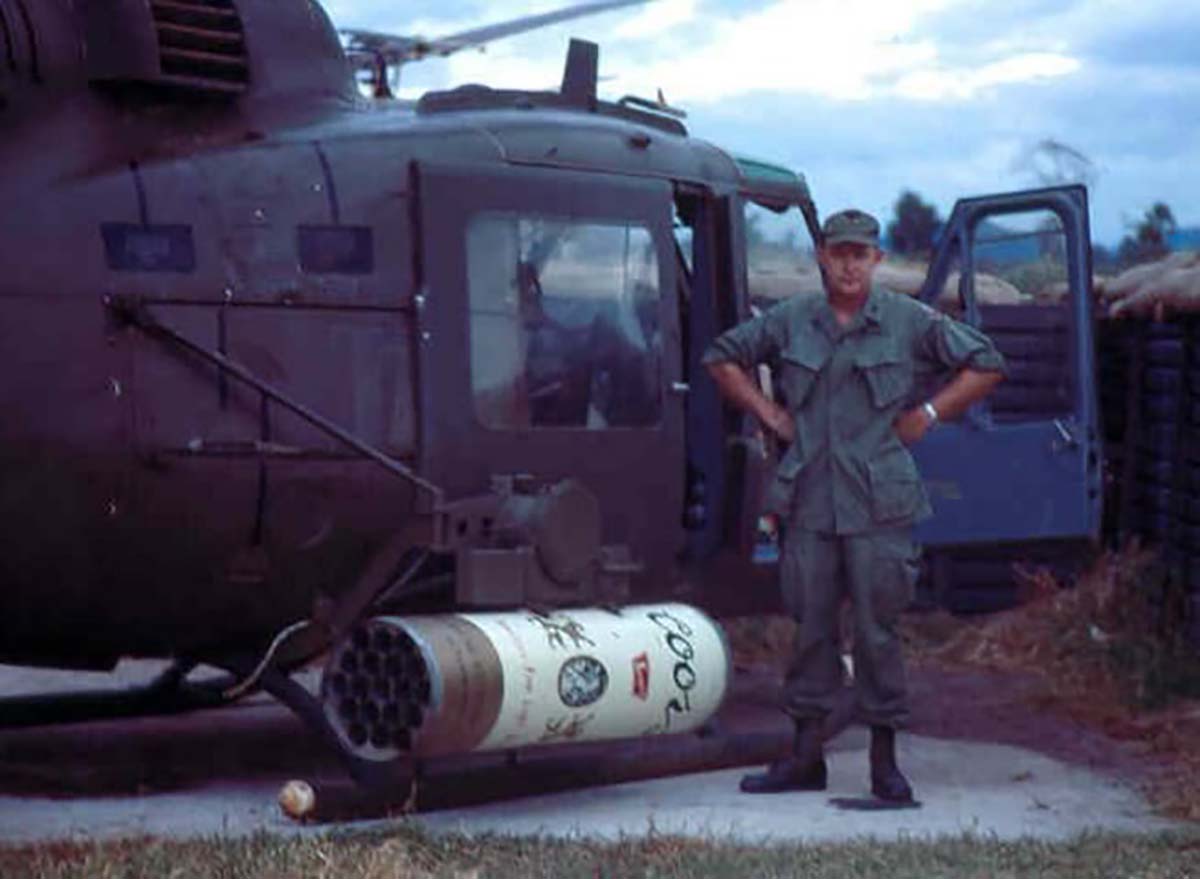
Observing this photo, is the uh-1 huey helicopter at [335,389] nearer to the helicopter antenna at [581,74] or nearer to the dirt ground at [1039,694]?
the helicopter antenna at [581,74]

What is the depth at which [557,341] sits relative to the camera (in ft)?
27.8

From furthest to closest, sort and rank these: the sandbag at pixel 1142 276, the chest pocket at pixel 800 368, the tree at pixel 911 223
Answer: the tree at pixel 911 223, the sandbag at pixel 1142 276, the chest pocket at pixel 800 368

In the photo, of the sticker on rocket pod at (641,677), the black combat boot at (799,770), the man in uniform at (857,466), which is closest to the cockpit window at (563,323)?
the man in uniform at (857,466)

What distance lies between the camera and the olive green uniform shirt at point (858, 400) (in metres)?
7.99

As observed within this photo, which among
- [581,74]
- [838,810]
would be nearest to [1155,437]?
[581,74]

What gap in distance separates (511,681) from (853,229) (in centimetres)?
191

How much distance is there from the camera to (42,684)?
414 inches

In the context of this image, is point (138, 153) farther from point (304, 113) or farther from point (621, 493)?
point (621, 493)

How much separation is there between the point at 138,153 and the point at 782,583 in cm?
257

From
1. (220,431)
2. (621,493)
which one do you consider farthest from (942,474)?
(220,431)

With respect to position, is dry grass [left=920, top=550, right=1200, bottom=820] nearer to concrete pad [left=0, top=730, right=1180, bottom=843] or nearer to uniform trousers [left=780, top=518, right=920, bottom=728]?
concrete pad [left=0, top=730, right=1180, bottom=843]

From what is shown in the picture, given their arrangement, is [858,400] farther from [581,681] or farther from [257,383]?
[257,383]

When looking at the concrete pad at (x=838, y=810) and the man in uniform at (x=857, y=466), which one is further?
the man in uniform at (x=857, y=466)

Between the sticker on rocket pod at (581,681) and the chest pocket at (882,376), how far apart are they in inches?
50.9
